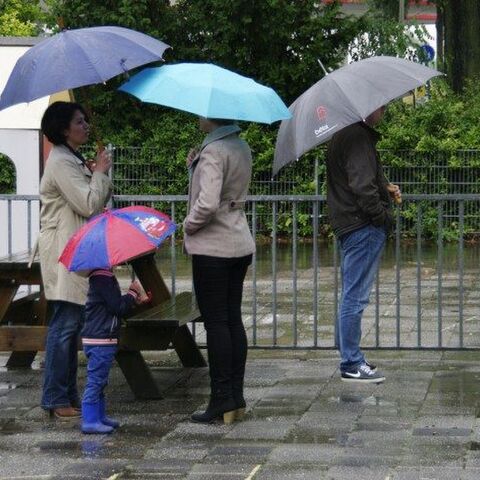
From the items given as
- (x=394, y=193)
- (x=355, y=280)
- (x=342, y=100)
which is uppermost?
(x=342, y=100)

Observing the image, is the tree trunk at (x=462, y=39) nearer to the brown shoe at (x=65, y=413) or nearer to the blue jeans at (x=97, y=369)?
the brown shoe at (x=65, y=413)

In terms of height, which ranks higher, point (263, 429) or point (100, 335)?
point (100, 335)

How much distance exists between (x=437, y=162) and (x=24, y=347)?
1300cm

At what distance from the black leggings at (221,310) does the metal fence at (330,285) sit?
1.85 m

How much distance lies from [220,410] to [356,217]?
5.28 ft

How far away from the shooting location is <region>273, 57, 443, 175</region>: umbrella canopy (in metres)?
8.02

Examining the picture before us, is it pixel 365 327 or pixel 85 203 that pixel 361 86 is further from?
pixel 365 327

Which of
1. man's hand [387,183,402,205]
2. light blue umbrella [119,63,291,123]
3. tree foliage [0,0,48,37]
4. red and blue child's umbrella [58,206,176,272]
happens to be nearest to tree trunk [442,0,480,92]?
tree foliage [0,0,48,37]

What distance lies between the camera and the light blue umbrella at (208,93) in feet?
23.5

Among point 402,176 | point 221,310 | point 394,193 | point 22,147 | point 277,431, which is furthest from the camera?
point 402,176

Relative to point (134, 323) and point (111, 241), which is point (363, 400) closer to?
point (134, 323)

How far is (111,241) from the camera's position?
23.4 feet

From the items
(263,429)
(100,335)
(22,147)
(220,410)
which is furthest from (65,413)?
(22,147)

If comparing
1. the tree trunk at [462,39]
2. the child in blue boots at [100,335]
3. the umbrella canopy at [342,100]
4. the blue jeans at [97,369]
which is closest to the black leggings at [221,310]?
the child in blue boots at [100,335]
